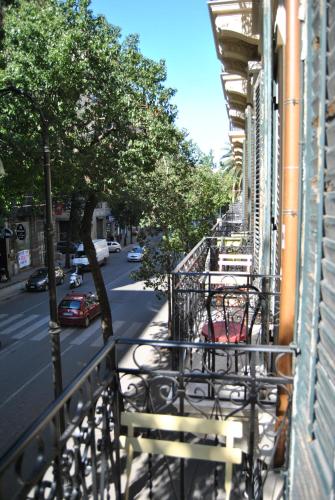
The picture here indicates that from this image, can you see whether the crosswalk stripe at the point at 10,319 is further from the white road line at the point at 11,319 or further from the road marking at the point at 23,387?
the road marking at the point at 23,387

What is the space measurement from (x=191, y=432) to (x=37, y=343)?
15.6m

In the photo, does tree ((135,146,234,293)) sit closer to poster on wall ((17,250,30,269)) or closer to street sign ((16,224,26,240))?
street sign ((16,224,26,240))

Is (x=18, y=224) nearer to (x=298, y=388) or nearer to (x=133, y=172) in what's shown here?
(x=133, y=172)

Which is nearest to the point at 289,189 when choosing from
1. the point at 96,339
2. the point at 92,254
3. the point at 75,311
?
the point at 92,254

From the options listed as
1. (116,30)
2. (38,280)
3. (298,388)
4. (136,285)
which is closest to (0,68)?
(116,30)

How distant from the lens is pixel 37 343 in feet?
56.7

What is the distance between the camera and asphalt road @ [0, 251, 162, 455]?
39.2 ft

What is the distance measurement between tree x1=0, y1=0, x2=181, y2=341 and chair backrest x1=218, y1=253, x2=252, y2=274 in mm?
3566

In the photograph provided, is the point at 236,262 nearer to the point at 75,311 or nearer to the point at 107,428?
the point at 107,428

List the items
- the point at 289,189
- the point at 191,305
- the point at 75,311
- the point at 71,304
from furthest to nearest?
the point at 71,304 → the point at 75,311 → the point at 191,305 → the point at 289,189

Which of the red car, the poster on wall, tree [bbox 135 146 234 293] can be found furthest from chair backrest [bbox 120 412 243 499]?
the poster on wall

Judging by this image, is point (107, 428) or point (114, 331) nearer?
point (107, 428)

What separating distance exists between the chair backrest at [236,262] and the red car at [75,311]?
9.50 m

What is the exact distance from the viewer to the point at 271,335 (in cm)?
602
